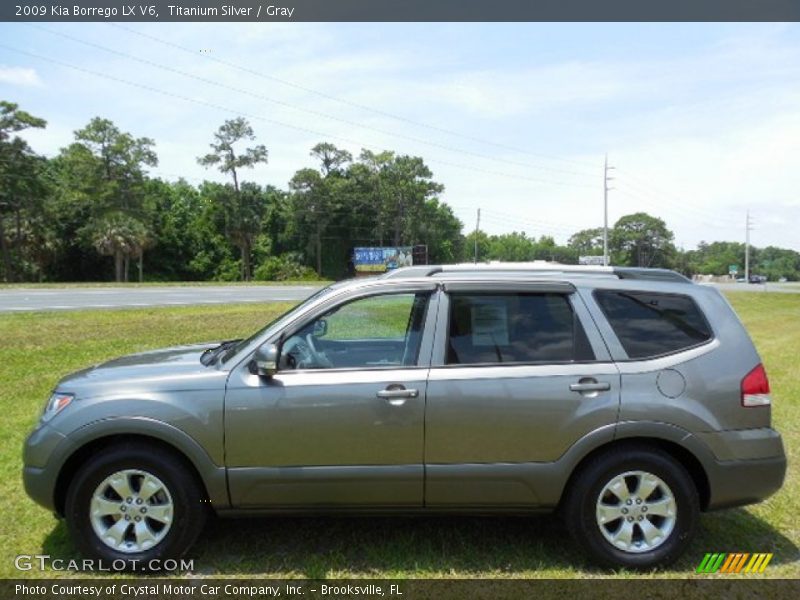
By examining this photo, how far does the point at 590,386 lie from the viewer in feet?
12.0

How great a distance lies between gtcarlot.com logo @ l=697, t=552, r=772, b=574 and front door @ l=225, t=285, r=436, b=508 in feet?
5.84

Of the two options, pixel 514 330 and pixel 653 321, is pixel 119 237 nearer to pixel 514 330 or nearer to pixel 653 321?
pixel 514 330

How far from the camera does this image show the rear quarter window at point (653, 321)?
150 inches

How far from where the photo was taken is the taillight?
3.71 m

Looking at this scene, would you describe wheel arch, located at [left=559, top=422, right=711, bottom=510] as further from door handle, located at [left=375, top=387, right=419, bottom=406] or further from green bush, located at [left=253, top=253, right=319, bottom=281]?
green bush, located at [left=253, top=253, right=319, bottom=281]

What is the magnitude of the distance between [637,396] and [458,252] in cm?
8829

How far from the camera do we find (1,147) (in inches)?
2021

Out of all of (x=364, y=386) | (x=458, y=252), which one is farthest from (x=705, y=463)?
(x=458, y=252)

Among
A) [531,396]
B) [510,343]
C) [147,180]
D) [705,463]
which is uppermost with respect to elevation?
[147,180]

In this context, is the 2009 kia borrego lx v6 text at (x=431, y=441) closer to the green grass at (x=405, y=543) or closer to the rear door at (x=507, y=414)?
the rear door at (x=507, y=414)

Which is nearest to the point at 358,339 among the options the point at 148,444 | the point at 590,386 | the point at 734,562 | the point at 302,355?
the point at 302,355

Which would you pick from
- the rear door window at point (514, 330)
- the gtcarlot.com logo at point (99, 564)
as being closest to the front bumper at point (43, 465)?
the gtcarlot.com logo at point (99, 564)

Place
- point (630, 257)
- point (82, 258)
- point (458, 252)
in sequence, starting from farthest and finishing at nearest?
point (630, 257)
point (458, 252)
point (82, 258)

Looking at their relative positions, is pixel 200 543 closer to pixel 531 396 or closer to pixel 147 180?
pixel 531 396
